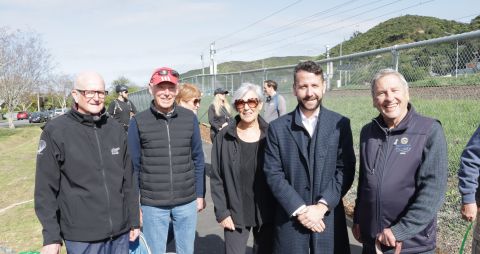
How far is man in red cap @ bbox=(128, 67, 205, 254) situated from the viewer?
3217mm

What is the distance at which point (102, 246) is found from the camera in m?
2.76

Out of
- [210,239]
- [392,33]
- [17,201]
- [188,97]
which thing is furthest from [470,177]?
[392,33]

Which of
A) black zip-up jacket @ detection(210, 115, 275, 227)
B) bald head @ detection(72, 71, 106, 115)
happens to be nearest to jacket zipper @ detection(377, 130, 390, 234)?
black zip-up jacket @ detection(210, 115, 275, 227)

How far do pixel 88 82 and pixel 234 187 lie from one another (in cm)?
133

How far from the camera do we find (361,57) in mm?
5387

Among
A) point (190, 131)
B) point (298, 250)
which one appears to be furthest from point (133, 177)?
point (298, 250)

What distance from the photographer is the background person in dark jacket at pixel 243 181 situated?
3150 millimetres

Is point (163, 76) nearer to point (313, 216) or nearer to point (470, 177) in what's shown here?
point (313, 216)

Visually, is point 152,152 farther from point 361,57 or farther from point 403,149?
point 361,57

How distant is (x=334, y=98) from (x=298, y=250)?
13.0 ft


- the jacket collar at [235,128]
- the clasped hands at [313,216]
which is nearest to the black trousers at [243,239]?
the clasped hands at [313,216]

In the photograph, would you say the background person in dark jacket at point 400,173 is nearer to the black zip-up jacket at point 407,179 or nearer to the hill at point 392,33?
the black zip-up jacket at point 407,179

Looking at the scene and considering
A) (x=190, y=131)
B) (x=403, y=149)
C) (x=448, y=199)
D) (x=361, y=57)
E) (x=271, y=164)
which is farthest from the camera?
(x=361, y=57)

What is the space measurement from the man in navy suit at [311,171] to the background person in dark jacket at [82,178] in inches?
44.1
